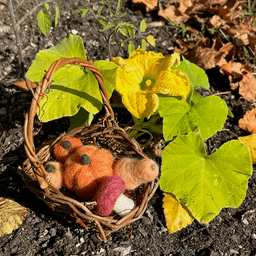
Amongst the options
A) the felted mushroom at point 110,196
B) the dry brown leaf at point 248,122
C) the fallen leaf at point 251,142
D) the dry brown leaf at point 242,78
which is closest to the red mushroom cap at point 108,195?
the felted mushroom at point 110,196

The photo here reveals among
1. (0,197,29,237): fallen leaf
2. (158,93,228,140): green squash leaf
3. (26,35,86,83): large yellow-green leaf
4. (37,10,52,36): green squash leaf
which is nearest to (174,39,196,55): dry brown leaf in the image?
(158,93,228,140): green squash leaf

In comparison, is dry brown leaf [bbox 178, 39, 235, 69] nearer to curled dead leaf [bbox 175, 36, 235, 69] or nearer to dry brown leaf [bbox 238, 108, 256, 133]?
curled dead leaf [bbox 175, 36, 235, 69]

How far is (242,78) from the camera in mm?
2387

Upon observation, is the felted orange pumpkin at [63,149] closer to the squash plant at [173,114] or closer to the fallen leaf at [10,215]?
the squash plant at [173,114]

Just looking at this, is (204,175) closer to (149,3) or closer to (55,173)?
(55,173)

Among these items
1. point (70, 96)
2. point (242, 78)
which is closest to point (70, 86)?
point (70, 96)

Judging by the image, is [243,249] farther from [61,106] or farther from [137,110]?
[61,106]

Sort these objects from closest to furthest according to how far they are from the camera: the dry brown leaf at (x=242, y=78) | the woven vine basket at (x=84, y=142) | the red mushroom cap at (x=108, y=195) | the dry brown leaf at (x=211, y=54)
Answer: the woven vine basket at (x=84, y=142) → the red mushroom cap at (x=108, y=195) → the dry brown leaf at (x=242, y=78) → the dry brown leaf at (x=211, y=54)

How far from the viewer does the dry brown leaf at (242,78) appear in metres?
2.34

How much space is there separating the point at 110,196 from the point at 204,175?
564mm

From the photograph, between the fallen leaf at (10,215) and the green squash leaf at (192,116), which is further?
the green squash leaf at (192,116)

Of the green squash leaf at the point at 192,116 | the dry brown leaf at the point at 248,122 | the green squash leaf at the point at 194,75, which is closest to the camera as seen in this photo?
the green squash leaf at the point at 192,116

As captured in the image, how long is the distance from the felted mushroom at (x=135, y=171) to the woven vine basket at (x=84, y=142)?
0.29ft

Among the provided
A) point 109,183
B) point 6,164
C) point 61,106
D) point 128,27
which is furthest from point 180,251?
point 128,27
